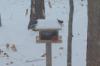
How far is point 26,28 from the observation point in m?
9.77

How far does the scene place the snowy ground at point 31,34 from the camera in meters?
7.70

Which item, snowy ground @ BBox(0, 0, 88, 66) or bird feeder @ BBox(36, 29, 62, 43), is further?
snowy ground @ BBox(0, 0, 88, 66)

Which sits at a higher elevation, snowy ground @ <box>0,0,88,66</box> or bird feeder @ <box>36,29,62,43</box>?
bird feeder @ <box>36,29,62,43</box>

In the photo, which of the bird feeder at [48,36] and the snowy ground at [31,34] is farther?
the snowy ground at [31,34]

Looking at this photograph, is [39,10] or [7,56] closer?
[39,10]

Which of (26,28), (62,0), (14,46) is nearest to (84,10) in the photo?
(62,0)

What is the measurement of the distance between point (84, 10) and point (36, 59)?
3.21 meters

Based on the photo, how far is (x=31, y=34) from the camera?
30.9ft

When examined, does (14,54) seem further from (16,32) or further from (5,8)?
(5,8)

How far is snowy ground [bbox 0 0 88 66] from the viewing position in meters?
7.70

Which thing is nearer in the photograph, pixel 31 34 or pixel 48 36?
pixel 48 36

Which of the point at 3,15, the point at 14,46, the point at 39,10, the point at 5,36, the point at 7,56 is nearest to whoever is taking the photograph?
the point at 39,10

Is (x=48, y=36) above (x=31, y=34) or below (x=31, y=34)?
above

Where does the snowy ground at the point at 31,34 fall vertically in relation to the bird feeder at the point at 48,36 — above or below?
below
